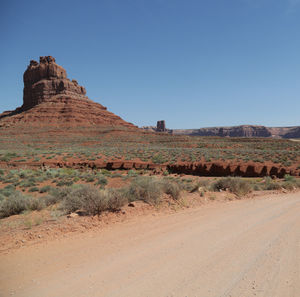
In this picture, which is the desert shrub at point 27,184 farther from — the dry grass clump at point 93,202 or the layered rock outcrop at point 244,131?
the layered rock outcrop at point 244,131

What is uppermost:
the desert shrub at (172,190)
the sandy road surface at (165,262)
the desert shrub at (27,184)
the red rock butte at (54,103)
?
the red rock butte at (54,103)

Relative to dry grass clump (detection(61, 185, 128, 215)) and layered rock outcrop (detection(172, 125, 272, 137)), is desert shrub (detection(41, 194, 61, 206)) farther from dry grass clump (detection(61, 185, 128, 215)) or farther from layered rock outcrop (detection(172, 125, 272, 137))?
layered rock outcrop (detection(172, 125, 272, 137))

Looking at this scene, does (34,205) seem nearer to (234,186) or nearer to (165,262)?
(165,262)

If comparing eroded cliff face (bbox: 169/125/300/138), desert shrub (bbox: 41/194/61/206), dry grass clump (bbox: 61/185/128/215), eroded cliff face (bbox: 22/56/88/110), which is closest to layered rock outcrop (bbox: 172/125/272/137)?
eroded cliff face (bbox: 169/125/300/138)

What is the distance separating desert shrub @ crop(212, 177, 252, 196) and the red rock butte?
66.7 metres

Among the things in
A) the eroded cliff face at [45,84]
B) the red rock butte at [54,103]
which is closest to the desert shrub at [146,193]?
the red rock butte at [54,103]

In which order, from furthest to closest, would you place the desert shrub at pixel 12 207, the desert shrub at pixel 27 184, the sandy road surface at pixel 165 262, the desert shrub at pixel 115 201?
the desert shrub at pixel 27 184 → the desert shrub at pixel 12 207 → the desert shrub at pixel 115 201 → the sandy road surface at pixel 165 262

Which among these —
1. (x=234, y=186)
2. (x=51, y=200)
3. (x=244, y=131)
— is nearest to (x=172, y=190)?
(x=234, y=186)

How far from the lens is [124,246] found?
3.72 meters

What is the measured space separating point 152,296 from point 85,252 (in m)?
1.67

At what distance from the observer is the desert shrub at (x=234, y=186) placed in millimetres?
8539

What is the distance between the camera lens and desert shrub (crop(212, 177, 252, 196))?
854 cm

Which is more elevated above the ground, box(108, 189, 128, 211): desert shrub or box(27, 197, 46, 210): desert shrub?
box(108, 189, 128, 211): desert shrub

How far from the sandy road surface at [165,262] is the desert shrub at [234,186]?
143 inches
